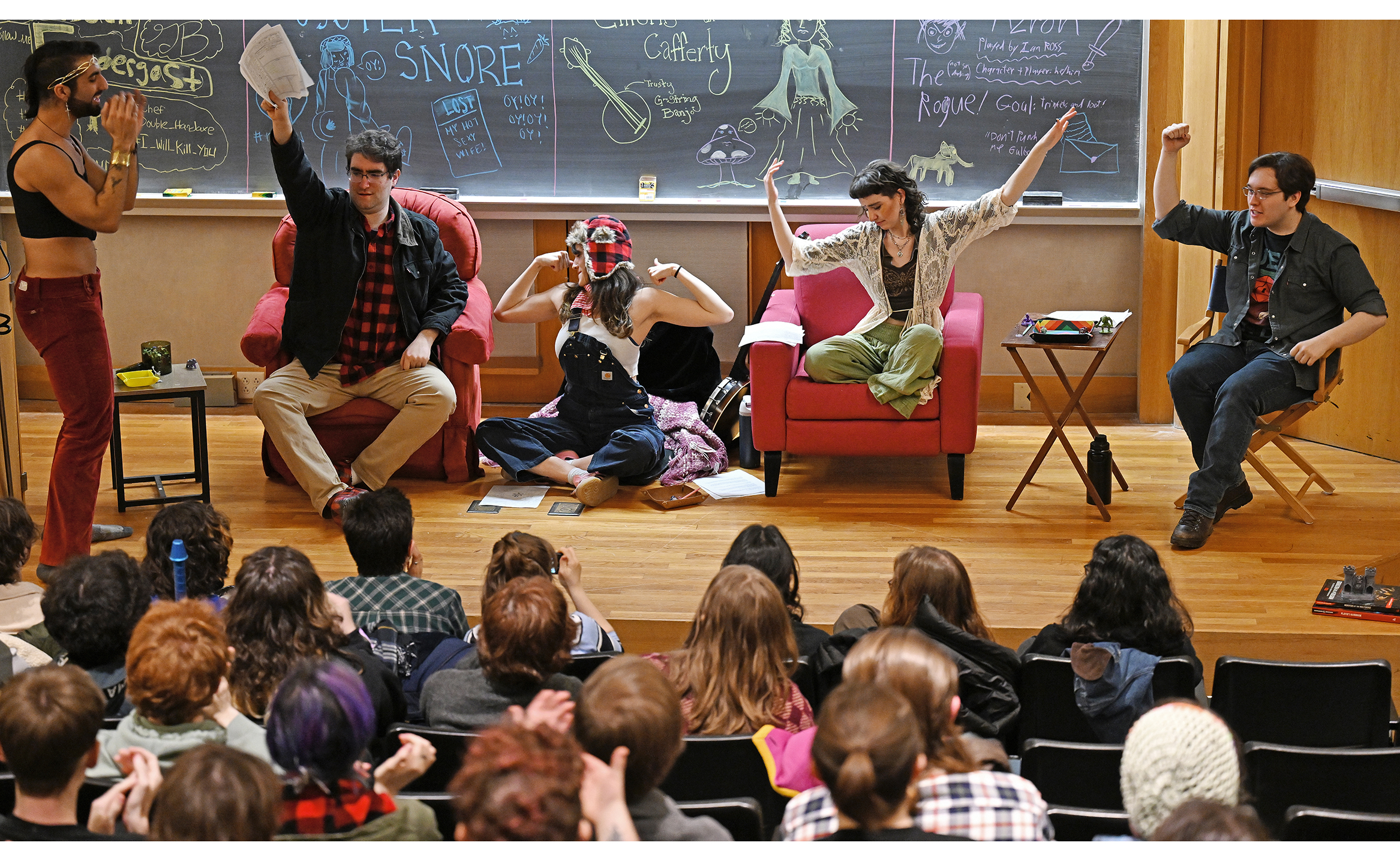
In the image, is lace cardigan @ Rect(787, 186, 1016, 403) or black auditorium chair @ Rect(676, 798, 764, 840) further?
lace cardigan @ Rect(787, 186, 1016, 403)

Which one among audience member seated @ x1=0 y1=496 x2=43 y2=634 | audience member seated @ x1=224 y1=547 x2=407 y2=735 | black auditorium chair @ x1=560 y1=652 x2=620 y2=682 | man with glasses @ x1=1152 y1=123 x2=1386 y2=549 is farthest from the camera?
man with glasses @ x1=1152 y1=123 x2=1386 y2=549

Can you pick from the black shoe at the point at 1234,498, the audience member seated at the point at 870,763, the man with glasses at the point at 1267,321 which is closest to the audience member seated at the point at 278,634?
the audience member seated at the point at 870,763

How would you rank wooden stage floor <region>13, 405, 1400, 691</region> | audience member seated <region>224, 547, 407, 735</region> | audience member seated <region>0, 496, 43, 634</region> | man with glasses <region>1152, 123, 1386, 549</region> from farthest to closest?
man with glasses <region>1152, 123, 1386, 549</region> → wooden stage floor <region>13, 405, 1400, 691</region> → audience member seated <region>0, 496, 43, 634</region> → audience member seated <region>224, 547, 407, 735</region>

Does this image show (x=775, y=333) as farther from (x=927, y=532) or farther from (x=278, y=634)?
(x=278, y=634)

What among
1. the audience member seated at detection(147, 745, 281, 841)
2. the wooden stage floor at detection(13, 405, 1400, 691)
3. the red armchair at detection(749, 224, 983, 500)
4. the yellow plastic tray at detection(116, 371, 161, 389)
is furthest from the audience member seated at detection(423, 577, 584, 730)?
the yellow plastic tray at detection(116, 371, 161, 389)

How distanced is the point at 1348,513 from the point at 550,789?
3.65 metres

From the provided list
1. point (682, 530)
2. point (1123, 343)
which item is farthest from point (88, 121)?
point (1123, 343)

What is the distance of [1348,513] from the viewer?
4406 millimetres

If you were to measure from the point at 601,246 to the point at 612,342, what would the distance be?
1.13 feet

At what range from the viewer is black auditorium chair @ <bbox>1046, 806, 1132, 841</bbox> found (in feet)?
6.11

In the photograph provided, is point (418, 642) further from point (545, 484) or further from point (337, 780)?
point (545, 484)

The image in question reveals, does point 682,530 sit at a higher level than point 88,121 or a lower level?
lower

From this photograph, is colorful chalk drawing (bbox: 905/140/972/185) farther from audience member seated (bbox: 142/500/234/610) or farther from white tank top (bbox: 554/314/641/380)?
audience member seated (bbox: 142/500/234/610)

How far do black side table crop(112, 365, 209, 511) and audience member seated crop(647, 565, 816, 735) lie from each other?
109 inches
